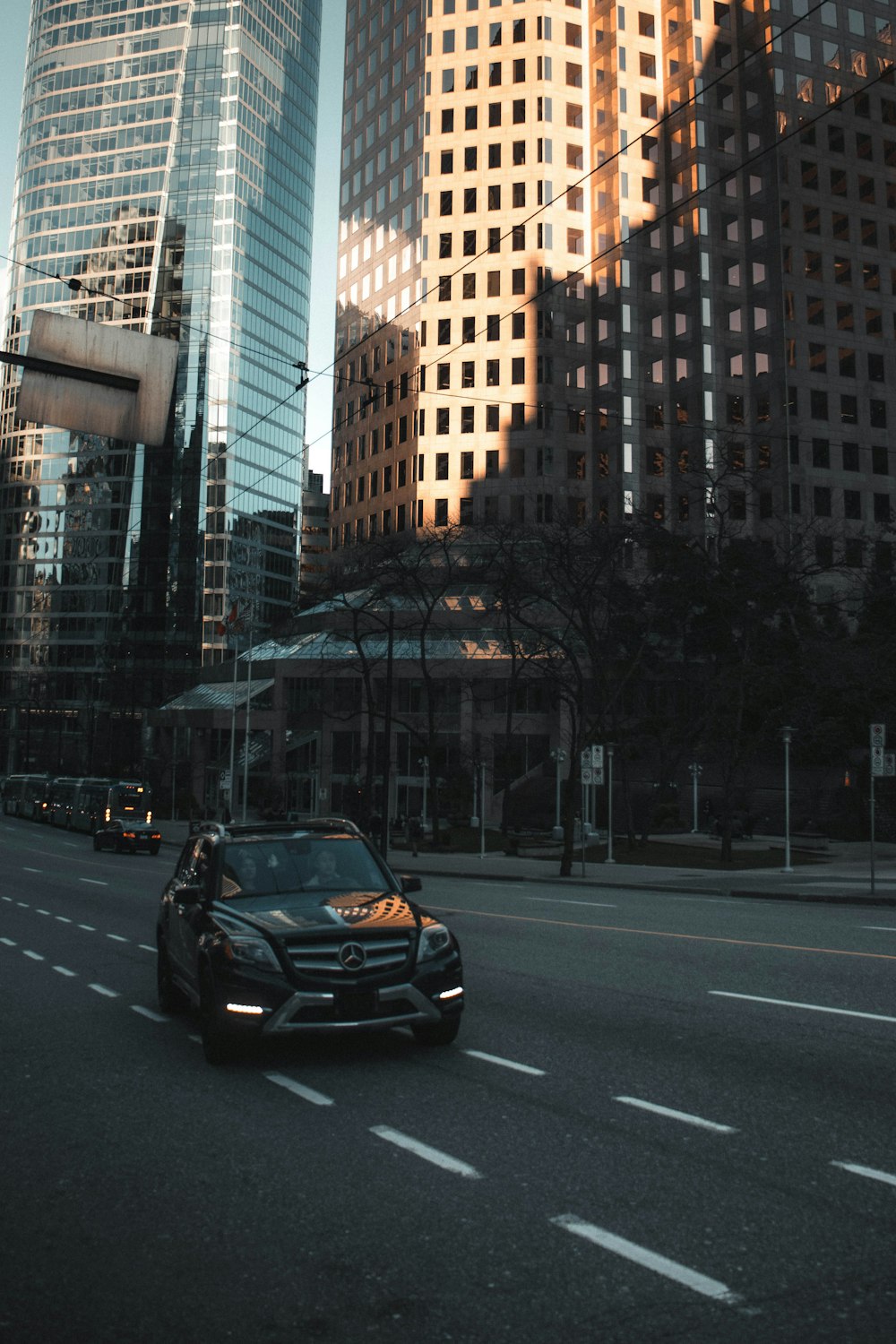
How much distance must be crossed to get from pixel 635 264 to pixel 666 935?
→ 7695 centimetres

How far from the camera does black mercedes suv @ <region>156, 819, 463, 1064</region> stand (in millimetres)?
7617

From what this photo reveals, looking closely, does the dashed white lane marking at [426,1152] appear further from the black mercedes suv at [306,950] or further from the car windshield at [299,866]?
the car windshield at [299,866]

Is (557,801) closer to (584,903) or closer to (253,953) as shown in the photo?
(584,903)

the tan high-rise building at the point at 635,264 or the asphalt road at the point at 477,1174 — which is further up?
the tan high-rise building at the point at 635,264

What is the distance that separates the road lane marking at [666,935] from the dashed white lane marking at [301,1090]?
7.76m

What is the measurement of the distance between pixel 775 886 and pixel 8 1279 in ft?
77.6

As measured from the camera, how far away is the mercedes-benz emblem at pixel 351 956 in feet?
25.2

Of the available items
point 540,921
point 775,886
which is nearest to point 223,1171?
point 540,921

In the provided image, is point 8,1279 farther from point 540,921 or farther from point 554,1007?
point 540,921

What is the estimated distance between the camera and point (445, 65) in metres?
86.6

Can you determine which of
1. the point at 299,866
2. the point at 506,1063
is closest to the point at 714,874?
the point at 299,866

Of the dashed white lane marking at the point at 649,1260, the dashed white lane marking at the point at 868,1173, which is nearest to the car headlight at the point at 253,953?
the dashed white lane marking at the point at 649,1260

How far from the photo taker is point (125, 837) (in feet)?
153

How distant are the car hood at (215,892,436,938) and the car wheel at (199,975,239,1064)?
510mm
